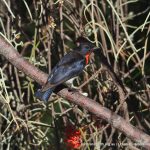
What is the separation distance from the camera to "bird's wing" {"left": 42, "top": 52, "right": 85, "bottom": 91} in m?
1.86

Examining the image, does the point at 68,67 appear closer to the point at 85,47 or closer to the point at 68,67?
the point at 68,67

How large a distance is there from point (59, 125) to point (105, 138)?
0.77 ft

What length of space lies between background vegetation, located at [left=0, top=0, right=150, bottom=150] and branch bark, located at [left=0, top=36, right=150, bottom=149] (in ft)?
0.91

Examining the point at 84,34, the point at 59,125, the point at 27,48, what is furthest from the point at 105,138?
the point at 27,48

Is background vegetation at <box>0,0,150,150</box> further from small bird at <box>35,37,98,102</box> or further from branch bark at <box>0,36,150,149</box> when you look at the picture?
branch bark at <box>0,36,150,149</box>

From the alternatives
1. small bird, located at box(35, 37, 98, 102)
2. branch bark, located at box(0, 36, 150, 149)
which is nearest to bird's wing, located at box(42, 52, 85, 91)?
small bird, located at box(35, 37, 98, 102)

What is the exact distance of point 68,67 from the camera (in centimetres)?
198

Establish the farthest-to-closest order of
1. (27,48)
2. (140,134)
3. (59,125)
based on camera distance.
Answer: (27,48)
(59,125)
(140,134)

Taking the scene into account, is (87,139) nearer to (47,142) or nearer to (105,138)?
(105,138)

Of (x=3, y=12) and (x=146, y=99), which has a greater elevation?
(x=3, y=12)

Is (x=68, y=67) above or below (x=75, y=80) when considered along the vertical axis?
above

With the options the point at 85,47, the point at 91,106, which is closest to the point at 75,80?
the point at 85,47

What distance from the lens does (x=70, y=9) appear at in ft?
6.93

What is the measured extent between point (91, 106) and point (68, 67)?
1.57 feet
